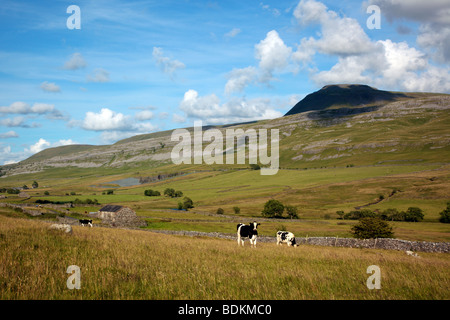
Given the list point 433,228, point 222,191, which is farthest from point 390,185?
point 222,191

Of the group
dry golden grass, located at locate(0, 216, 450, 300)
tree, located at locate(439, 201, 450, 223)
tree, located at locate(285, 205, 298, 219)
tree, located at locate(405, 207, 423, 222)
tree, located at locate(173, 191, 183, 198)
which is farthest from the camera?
tree, located at locate(173, 191, 183, 198)

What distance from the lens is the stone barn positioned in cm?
7162

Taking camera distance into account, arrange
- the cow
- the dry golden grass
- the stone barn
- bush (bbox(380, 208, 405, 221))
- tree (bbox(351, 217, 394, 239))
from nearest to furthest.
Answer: the dry golden grass, the cow, tree (bbox(351, 217, 394, 239)), the stone barn, bush (bbox(380, 208, 405, 221))

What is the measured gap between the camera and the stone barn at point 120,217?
71625 mm

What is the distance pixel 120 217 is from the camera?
72438mm

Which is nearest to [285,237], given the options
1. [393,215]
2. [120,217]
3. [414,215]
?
[120,217]

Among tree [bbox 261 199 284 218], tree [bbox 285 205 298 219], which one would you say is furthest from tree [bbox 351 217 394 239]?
tree [bbox 261 199 284 218]

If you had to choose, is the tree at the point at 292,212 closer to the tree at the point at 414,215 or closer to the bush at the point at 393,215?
the bush at the point at 393,215

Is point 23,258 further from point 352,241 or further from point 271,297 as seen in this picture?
point 352,241

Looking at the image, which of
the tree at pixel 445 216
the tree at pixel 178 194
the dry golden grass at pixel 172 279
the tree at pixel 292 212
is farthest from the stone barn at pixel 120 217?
the tree at pixel 178 194

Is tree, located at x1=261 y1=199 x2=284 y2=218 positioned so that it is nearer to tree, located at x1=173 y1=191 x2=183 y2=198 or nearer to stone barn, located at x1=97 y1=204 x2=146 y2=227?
stone barn, located at x1=97 y1=204 x2=146 y2=227

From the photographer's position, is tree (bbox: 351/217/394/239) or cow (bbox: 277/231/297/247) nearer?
cow (bbox: 277/231/297/247)

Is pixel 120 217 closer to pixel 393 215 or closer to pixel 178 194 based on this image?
pixel 393 215
